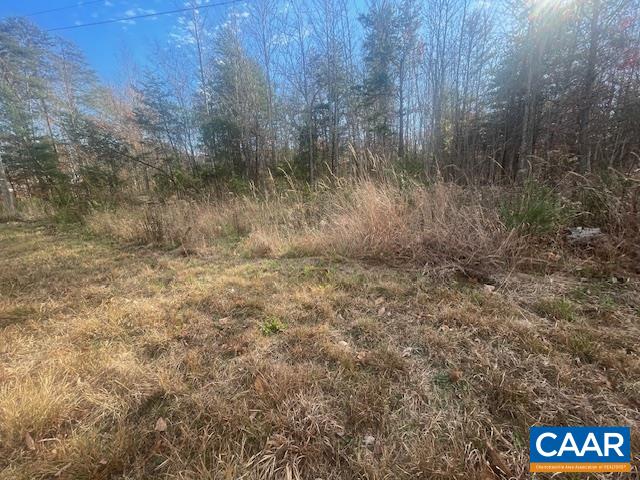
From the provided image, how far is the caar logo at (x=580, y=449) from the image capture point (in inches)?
31.6

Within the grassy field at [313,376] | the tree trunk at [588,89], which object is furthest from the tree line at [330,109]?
the grassy field at [313,376]

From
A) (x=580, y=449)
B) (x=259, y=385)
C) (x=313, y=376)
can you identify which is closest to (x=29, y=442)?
(x=259, y=385)

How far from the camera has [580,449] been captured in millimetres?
861

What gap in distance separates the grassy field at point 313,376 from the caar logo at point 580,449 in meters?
0.03

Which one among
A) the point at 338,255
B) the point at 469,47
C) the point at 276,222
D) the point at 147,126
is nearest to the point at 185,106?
the point at 147,126

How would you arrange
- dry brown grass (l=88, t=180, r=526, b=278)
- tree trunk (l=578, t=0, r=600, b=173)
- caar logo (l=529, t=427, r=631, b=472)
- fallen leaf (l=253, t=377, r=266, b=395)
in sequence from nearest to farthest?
caar logo (l=529, t=427, r=631, b=472) → fallen leaf (l=253, t=377, r=266, b=395) → dry brown grass (l=88, t=180, r=526, b=278) → tree trunk (l=578, t=0, r=600, b=173)

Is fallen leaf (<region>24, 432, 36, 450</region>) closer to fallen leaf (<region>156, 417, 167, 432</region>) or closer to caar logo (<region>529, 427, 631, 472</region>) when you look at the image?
fallen leaf (<region>156, 417, 167, 432</region>)

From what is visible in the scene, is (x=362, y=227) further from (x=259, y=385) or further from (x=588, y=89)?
(x=588, y=89)

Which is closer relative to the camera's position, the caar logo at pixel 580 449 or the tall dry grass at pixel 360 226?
the caar logo at pixel 580 449

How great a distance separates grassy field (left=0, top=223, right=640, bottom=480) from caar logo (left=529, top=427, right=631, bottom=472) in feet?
0.11

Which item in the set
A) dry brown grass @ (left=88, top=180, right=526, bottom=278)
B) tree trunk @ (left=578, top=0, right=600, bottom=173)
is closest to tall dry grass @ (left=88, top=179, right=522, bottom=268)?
dry brown grass @ (left=88, top=180, right=526, bottom=278)

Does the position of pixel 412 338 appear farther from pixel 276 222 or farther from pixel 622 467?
pixel 276 222

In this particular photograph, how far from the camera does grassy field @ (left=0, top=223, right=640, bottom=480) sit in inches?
33.6

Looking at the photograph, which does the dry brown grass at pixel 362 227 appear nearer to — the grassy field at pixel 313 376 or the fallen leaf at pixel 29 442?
the grassy field at pixel 313 376
